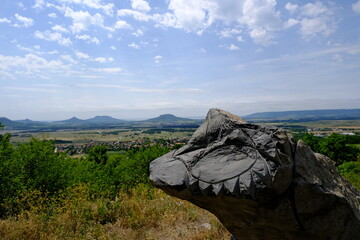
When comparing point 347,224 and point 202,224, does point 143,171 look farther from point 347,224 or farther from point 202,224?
point 347,224

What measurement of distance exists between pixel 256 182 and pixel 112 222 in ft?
16.9

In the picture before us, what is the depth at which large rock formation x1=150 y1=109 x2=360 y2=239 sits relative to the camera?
274cm

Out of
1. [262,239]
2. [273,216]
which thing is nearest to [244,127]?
[273,216]

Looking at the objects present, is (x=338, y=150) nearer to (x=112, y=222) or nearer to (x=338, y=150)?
(x=338, y=150)

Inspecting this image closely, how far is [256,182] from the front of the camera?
8.75 feet

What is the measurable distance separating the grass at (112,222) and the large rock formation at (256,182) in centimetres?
273

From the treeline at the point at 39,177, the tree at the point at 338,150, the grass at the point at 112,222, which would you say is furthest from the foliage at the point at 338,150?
the grass at the point at 112,222

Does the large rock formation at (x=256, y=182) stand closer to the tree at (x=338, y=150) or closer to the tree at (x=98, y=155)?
the tree at (x=98, y=155)

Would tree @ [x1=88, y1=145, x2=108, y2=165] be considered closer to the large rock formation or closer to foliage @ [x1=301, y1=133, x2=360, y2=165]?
the large rock formation

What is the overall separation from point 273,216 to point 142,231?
3.87m

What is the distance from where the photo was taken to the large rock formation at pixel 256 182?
2.74m

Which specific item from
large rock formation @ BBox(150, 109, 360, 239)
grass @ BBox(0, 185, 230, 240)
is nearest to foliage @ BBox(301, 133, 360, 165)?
grass @ BBox(0, 185, 230, 240)

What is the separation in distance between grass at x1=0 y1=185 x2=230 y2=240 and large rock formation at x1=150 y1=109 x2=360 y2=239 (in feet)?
8.96

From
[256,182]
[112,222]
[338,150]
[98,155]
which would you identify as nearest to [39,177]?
[112,222]
